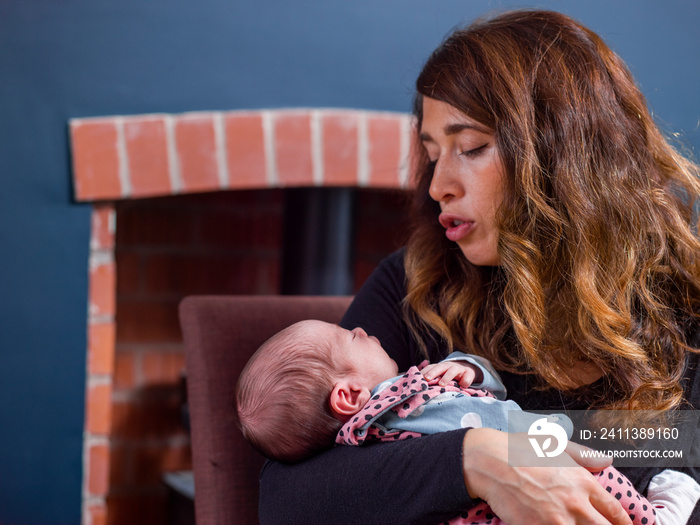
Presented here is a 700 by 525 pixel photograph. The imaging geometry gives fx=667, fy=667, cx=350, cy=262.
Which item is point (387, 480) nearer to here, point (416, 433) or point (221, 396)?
point (416, 433)

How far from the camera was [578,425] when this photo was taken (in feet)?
3.33

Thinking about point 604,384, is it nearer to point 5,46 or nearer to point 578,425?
point 578,425

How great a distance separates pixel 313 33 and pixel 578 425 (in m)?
1.28


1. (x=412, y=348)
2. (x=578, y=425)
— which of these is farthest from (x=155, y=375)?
(x=578, y=425)

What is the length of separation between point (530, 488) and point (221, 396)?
2.04 feet

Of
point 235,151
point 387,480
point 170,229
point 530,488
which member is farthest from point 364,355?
point 170,229

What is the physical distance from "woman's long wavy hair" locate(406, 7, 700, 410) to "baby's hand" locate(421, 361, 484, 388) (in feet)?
0.36

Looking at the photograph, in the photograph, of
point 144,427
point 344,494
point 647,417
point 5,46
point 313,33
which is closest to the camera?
point 344,494

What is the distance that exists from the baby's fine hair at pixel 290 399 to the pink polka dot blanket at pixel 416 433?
5cm

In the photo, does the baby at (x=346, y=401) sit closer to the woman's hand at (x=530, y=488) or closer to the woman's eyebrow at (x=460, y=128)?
the woman's hand at (x=530, y=488)

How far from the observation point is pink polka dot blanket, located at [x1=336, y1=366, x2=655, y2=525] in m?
0.84

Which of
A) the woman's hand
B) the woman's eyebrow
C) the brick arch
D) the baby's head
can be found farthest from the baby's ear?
the brick arch

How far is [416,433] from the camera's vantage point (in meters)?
0.93

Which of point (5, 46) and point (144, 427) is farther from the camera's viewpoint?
point (144, 427)
